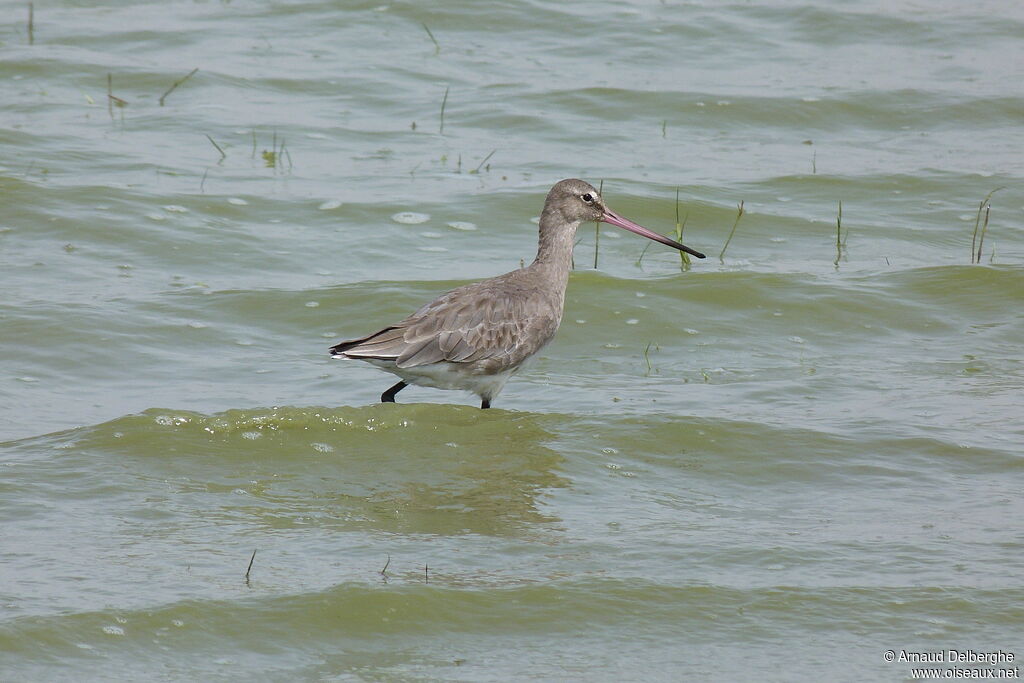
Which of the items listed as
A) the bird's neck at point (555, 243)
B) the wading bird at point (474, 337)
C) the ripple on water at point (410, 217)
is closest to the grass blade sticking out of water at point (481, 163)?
the ripple on water at point (410, 217)

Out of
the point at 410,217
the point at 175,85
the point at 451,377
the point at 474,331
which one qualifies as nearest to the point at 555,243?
the point at 474,331

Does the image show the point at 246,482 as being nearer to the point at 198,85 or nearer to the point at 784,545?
the point at 784,545

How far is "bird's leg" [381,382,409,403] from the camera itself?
7906 millimetres

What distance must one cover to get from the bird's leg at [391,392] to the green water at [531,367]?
15 centimetres

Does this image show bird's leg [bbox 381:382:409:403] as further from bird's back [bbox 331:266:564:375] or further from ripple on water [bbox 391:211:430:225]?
ripple on water [bbox 391:211:430:225]

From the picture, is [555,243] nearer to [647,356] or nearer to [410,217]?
[647,356]

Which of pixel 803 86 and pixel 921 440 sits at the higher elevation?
pixel 803 86

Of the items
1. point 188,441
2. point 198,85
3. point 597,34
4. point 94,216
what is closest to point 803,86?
point 597,34

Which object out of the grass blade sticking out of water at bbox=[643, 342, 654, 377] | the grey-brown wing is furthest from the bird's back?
the grass blade sticking out of water at bbox=[643, 342, 654, 377]

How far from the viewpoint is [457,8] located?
15953 millimetres

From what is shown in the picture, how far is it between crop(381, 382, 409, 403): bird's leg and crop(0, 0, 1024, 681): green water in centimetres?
15

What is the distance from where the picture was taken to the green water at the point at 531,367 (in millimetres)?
5488

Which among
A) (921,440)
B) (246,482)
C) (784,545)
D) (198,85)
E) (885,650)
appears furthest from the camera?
(198,85)

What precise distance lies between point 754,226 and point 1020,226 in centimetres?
200
